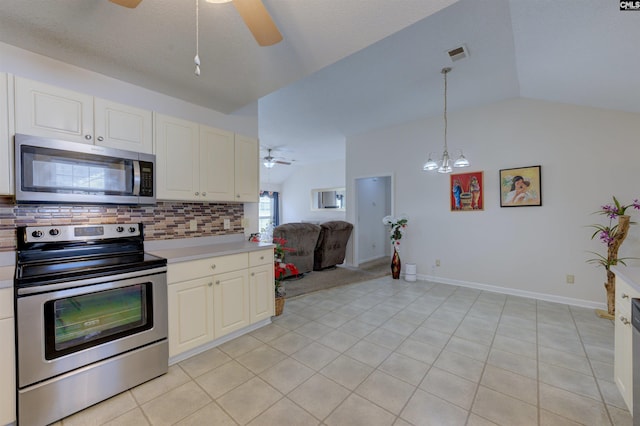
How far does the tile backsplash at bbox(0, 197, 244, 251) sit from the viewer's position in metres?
1.73

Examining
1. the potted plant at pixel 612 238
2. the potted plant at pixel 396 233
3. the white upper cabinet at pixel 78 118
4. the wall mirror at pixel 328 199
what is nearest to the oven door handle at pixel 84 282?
the white upper cabinet at pixel 78 118

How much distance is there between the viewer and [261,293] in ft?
8.60

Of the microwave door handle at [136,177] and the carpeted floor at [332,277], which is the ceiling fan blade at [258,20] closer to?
the microwave door handle at [136,177]

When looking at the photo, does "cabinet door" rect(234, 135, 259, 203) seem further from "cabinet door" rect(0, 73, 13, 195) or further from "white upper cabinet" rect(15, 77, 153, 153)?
"cabinet door" rect(0, 73, 13, 195)

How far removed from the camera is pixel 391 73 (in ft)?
9.67

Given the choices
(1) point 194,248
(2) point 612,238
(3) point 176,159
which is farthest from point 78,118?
(2) point 612,238

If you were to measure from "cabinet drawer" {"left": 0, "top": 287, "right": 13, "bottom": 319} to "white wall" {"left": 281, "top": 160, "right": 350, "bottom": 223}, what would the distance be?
6.70 meters

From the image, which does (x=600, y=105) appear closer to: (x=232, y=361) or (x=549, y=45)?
(x=549, y=45)

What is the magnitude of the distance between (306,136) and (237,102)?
299 cm


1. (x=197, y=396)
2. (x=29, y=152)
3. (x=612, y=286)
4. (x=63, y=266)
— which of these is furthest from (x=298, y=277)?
(x=612, y=286)

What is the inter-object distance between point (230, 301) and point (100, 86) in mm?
2080

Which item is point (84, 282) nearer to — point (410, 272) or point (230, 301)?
point (230, 301)

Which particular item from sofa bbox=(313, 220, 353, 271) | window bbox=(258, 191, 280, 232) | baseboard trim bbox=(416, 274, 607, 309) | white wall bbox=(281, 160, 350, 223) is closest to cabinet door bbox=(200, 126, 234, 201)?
sofa bbox=(313, 220, 353, 271)

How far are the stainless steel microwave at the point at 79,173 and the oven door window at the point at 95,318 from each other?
26.7 inches
